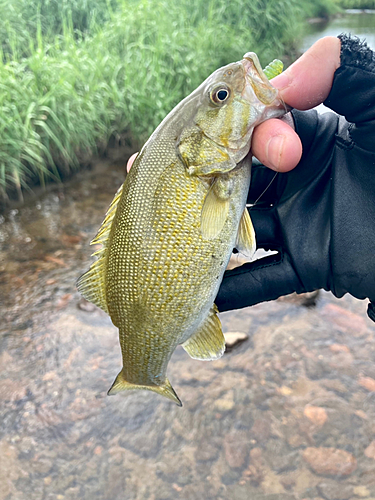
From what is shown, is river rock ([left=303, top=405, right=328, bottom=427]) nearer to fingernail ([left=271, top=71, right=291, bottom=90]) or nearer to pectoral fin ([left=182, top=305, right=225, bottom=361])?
pectoral fin ([left=182, top=305, right=225, bottom=361])

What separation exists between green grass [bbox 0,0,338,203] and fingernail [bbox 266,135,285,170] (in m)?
4.07

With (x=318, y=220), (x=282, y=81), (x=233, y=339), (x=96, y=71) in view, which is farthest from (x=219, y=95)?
(x=96, y=71)

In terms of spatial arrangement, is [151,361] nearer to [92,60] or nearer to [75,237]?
[75,237]

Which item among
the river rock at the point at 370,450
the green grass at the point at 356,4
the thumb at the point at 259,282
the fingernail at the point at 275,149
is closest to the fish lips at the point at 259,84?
the fingernail at the point at 275,149

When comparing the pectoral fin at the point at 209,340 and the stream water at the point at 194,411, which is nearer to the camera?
the pectoral fin at the point at 209,340

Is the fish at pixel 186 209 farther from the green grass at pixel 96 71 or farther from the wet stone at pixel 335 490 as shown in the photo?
the green grass at pixel 96 71

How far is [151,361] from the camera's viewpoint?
219 centimetres

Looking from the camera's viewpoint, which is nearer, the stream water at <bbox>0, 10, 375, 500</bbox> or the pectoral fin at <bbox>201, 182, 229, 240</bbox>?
the pectoral fin at <bbox>201, 182, 229, 240</bbox>

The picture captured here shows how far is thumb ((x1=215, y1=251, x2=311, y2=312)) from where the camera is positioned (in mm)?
2564

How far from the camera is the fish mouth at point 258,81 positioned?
1.93m

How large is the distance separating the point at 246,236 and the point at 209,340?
1.84 ft

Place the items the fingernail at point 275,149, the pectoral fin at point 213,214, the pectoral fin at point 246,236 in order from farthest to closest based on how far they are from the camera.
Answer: the pectoral fin at point 246,236, the pectoral fin at point 213,214, the fingernail at point 275,149

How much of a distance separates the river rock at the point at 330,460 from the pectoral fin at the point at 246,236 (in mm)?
1724

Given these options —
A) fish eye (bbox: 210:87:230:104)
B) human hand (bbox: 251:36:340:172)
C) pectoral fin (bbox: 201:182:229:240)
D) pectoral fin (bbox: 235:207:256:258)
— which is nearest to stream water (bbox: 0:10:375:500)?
pectoral fin (bbox: 235:207:256:258)
